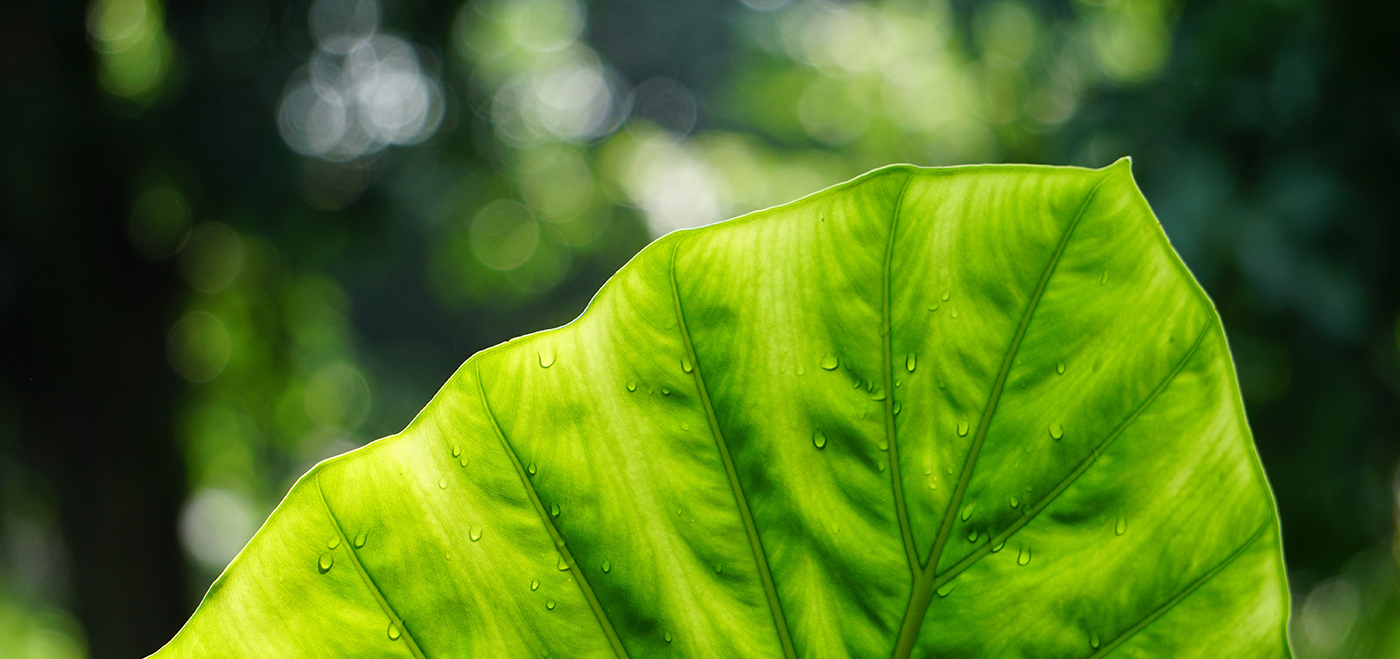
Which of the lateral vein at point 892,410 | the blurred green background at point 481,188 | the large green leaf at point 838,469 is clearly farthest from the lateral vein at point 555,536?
the blurred green background at point 481,188

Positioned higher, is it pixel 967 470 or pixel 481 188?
pixel 967 470

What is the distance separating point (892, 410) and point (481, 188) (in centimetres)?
352

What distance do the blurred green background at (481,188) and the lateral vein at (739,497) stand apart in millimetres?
1280

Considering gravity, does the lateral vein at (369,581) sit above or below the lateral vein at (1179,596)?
above

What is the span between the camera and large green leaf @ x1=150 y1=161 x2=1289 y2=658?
0.80ft

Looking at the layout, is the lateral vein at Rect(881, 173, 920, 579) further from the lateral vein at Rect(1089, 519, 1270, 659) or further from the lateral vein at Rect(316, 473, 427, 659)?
the lateral vein at Rect(316, 473, 427, 659)

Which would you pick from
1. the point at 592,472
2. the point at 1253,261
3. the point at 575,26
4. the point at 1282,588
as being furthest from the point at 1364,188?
the point at 575,26

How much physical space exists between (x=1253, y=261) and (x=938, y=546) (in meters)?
1.64

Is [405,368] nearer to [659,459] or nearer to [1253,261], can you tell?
[1253,261]

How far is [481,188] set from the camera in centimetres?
357

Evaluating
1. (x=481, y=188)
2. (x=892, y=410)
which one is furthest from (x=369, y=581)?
(x=481, y=188)

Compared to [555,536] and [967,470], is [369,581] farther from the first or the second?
[967,470]

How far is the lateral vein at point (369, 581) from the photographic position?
0.26 m

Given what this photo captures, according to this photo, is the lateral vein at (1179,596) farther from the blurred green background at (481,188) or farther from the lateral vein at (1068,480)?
the blurred green background at (481,188)
